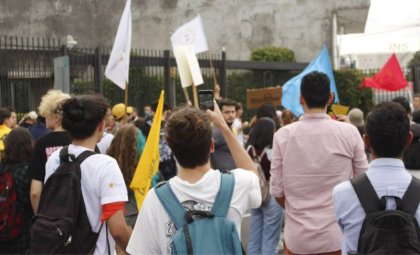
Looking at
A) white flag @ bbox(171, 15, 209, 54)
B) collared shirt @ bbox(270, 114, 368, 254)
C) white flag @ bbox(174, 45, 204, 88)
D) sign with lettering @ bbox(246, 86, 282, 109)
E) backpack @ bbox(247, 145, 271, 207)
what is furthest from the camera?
sign with lettering @ bbox(246, 86, 282, 109)

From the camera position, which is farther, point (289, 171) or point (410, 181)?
point (289, 171)

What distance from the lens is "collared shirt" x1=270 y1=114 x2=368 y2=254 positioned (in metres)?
4.46

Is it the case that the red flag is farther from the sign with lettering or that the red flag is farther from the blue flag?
the blue flag

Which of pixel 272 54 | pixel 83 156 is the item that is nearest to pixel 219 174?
pixel 83 156

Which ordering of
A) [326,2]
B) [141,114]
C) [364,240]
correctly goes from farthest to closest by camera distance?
1. [326,2]
2. [141,114]
3. [364,240]

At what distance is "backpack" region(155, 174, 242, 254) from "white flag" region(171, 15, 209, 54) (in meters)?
8.43

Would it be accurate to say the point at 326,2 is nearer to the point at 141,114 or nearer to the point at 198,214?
the point at 141,114

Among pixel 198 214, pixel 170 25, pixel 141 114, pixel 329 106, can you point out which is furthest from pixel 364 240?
pixel 170 25

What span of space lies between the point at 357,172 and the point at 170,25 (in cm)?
2604

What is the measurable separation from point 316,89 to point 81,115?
1.65m

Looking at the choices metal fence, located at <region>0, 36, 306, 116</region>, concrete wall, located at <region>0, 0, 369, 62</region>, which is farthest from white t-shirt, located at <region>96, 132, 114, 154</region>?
concrete wall, located at <region>0, 0, 369, 62</region>

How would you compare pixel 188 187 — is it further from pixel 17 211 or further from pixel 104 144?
pixel 104 144

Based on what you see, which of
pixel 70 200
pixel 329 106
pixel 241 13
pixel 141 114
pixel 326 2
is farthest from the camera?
pixel 241 13

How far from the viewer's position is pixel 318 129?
4.55 meters
